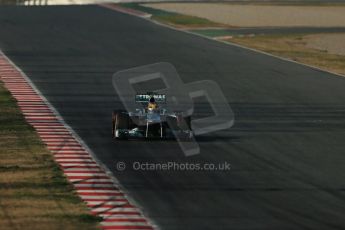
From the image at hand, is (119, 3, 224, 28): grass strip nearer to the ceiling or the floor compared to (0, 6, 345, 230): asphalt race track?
nearer to the floor

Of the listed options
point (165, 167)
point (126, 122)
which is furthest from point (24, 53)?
point (165, 167)

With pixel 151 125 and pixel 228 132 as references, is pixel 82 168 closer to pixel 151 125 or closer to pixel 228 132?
pixel 151 125

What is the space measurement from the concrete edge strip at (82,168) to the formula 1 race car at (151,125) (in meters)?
1.23

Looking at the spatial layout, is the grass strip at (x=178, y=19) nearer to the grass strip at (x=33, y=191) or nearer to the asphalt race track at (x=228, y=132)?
the asphalt race track at (x=228, y=132)

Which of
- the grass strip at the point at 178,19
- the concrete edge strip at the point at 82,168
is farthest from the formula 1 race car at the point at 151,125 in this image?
the grass strip at the point at 178,19

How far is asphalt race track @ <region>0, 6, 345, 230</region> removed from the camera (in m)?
19.5

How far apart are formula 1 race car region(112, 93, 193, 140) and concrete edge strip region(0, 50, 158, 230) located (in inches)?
48.5

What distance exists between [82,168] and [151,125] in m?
4.31

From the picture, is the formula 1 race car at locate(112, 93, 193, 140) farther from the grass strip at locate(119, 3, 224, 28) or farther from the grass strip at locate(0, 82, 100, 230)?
the grass strip at locate(119, 3, 224, 28)

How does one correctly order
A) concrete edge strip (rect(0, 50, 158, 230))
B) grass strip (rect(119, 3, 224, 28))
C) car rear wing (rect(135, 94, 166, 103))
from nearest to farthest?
concrete edge strip (rect(0, 50, 158, 230)) < car rear wing (rect(135, 94, 166, 103)) < grass strip (rect(119, 3, 224, 28))

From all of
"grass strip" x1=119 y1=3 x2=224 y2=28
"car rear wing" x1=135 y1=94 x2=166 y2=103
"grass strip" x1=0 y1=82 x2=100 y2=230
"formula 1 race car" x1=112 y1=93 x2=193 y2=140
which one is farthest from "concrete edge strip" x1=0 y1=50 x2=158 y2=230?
"grass strip" x1=119 y1=3 x2=224 y2=28

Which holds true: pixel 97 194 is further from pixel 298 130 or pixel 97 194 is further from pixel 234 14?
pixel 234 14

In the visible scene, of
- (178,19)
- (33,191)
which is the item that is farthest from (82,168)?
(178,19)

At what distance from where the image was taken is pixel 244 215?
61.9 feet
